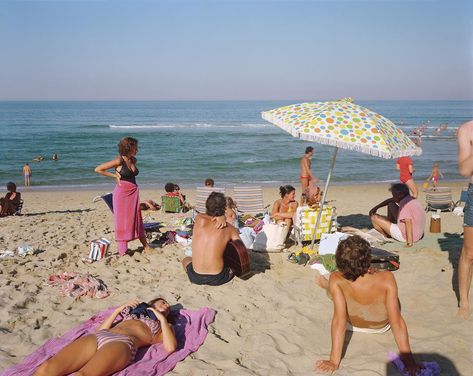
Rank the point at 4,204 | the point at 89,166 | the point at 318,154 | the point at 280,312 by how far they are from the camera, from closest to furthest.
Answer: the point at 280,312
the point at 4,204
the point at 89,166
the point at 318,154

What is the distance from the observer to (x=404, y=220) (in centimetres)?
663

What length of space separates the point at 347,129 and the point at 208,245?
206cm

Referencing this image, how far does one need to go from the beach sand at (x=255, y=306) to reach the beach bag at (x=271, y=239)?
110mm

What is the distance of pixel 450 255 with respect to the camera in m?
6.25

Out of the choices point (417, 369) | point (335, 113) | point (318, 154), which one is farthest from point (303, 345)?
point (318, 154)

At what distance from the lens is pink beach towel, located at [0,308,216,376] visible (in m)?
3.56

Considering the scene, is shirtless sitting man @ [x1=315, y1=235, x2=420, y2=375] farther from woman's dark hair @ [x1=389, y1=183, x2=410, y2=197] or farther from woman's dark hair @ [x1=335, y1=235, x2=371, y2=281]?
woman's dark hair @ [x1=389, y1=183, x2=410, y2=197]

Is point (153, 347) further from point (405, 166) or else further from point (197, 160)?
point (197, 160)

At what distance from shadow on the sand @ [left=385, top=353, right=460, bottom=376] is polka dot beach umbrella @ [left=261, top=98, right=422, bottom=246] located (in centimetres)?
217

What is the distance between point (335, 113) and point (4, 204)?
7.99m

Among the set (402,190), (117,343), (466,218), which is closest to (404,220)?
(402,190)

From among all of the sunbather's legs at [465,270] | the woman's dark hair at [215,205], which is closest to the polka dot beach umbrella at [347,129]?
the woman's dark hair at [215,205]

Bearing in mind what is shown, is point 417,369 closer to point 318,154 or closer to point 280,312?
point 280,312

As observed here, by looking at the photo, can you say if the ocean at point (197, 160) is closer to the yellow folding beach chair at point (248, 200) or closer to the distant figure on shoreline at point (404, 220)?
the yellow folding beach chair at point (248, 200)
